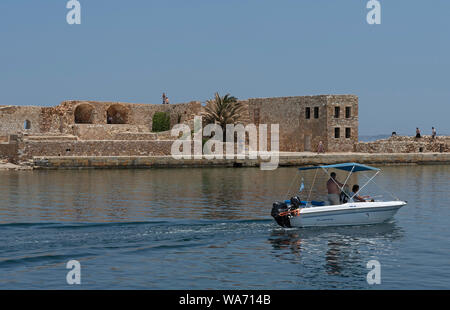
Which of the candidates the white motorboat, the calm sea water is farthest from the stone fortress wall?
the white motorboat

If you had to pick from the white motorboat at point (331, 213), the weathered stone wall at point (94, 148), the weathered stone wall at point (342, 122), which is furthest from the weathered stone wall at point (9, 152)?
the white motorboat at point (331, 213)

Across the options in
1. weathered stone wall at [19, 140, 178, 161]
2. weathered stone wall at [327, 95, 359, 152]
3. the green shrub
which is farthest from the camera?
the green shrub

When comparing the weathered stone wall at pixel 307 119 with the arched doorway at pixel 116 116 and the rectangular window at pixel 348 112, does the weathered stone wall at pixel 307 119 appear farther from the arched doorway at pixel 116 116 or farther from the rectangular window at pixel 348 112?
the arched doorway at pixel 116 116

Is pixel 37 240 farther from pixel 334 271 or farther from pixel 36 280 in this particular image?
pixel 334 271

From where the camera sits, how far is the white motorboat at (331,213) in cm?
1611

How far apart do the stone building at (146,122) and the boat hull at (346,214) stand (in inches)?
980

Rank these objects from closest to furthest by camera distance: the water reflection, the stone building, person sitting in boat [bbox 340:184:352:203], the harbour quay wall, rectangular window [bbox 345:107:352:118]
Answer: the water reflection → person sitting in boat [bbox 340:184:352:203] → the harbour quay wall → the stone building → rectangular window [bbox 345:107:352:118]

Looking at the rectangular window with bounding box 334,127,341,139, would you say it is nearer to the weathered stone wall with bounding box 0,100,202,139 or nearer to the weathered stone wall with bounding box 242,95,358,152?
the weathered stone wall with bounding box 242,95,358,152

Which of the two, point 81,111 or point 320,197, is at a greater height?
point 81,111

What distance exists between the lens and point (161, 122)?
160 feet

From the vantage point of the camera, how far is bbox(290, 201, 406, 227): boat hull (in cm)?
1623
